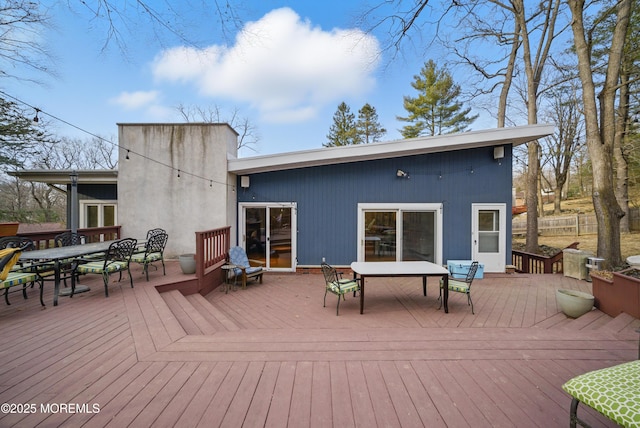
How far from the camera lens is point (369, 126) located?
2027cm

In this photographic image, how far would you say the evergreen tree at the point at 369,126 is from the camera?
66.2 feet

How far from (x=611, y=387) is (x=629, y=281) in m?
3.31

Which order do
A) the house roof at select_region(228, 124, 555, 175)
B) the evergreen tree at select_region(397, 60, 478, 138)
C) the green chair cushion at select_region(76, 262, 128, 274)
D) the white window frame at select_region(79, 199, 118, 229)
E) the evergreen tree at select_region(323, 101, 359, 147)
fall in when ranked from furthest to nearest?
the evergreen tree at select_region(323, 101, 359, 147) → the evergreen tree at select_region(397, 60, 478, 138) → the white window frame at select_region(79, 199, 118, 229) → the house roof at select_region(228, 124, 555, 175) → the green chair cushion at select_region(76, 262, 128, 274)

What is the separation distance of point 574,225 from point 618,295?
1577cm

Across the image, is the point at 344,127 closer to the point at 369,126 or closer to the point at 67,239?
the point at 369,126

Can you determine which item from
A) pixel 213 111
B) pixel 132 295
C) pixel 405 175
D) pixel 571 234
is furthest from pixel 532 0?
pixel 213 111

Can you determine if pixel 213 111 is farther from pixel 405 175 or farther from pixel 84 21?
pixel 84 21

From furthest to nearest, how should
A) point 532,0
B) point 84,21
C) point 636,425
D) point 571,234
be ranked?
point 571,234
point 532,0
point 84,21
point 636,425

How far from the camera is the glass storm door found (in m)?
7.02

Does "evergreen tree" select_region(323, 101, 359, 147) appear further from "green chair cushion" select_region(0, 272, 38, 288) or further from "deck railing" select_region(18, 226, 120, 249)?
"green chair cushion" select_region(0, 272, 38, 288)

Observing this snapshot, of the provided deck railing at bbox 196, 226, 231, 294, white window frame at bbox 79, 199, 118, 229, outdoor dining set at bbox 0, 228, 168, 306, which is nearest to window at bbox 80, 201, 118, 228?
white window frame at bbox 79, 199, 118, 229

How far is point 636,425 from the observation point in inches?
47.3

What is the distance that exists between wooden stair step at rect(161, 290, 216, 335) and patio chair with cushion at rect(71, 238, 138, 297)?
745 mm

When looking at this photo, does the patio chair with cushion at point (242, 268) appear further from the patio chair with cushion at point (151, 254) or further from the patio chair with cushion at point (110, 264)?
the patio chair with cushion at point (110, 264)
